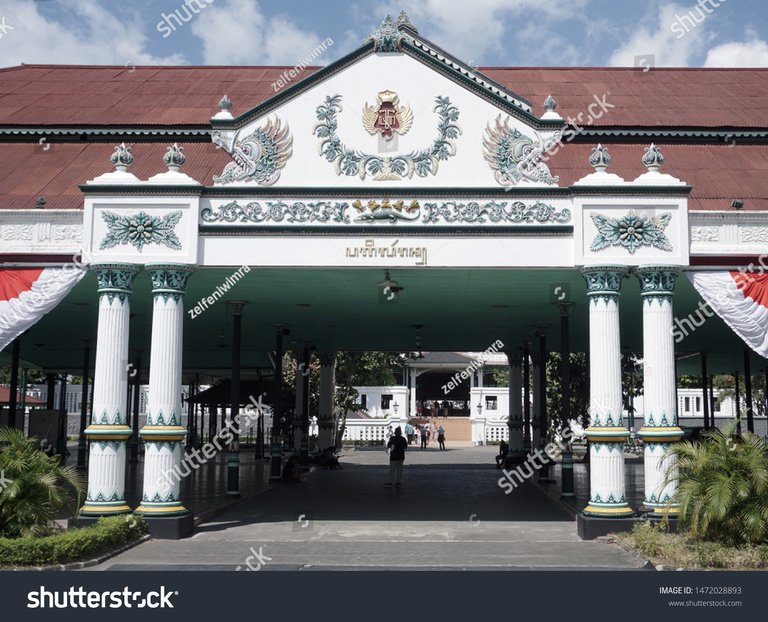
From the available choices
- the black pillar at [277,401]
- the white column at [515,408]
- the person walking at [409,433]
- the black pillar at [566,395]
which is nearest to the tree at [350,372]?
the person walking at [409,433]

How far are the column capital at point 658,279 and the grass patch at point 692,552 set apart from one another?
3932mm

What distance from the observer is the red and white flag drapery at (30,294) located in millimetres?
14305

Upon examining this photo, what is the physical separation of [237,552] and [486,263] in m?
6.11

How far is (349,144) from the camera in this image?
14.4 meters

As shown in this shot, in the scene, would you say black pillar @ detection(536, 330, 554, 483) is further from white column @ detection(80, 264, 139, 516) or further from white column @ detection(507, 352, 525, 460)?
white column @ detection(80, 264, 139, 516)

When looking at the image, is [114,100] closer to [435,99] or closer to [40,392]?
[435,99]

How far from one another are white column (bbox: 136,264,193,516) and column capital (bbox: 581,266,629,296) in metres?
6.75

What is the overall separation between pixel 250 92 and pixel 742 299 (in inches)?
453

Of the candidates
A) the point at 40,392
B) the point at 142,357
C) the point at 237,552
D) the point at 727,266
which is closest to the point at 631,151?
the point at 727,266

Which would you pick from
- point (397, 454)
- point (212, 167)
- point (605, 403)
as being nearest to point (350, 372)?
point (397, 454)

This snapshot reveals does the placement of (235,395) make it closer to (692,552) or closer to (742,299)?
(742,299)

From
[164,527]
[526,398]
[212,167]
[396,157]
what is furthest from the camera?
[526,398]

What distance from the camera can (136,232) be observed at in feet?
46.1

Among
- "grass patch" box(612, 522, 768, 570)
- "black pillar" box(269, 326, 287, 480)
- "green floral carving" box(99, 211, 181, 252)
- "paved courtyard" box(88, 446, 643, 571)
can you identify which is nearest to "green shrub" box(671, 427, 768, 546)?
"grass patch" box(612, 522, 768, 570)
